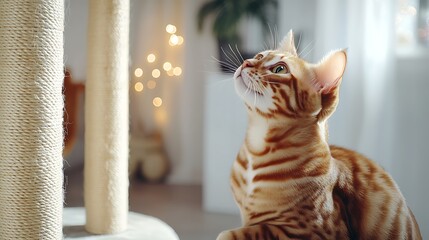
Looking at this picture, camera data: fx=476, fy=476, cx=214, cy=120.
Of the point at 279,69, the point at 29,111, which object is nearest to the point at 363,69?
the point at 279,69

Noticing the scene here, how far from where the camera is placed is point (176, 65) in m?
2.21

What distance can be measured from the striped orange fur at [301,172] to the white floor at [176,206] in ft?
2.41

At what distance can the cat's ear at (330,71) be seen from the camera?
0.54 m

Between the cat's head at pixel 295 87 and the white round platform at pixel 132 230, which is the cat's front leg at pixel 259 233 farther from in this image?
the white round platform at pixel 132 230

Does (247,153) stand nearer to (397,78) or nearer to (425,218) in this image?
(425,218)

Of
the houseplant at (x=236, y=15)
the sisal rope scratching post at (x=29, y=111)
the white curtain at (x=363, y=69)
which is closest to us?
the sisal rope scratching post at (x=29, y=111)

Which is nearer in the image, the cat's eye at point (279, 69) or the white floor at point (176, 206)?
the cat's eye at point (279, 69)

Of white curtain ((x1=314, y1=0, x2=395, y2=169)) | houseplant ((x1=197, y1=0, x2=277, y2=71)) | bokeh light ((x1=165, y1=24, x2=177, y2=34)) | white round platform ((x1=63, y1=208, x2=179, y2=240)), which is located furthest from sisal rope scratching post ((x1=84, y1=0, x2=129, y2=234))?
bokeh light ((x1=165, y1=24, x2=177, y2=34))

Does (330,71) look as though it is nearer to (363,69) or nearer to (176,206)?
(363,69)

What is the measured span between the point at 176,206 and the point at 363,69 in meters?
0.81

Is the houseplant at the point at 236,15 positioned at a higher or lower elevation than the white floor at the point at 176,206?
higher

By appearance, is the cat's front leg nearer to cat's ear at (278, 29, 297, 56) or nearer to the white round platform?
cat's ear at (278, 29, 297, 56)

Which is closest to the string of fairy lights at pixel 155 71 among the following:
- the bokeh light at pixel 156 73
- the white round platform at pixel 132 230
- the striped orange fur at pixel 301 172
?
the bokeh light at pixel 156 73

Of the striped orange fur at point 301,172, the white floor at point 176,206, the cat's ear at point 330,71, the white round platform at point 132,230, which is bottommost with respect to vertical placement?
the white floor at point 176,206
